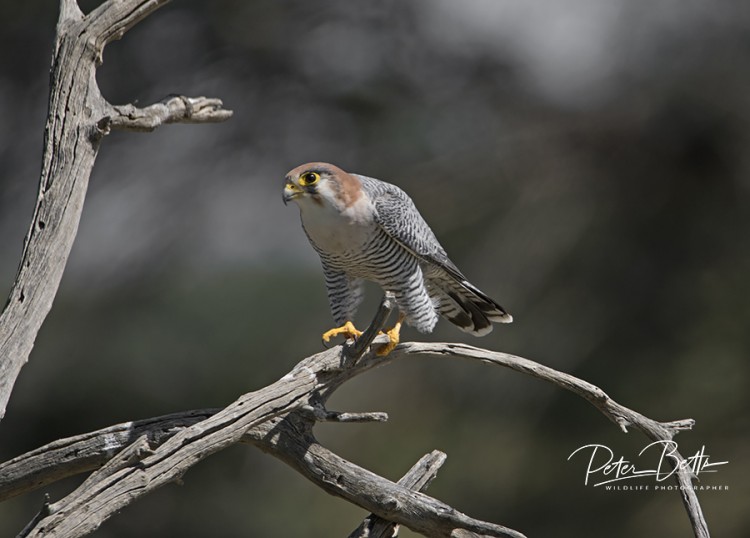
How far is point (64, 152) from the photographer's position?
2.59m

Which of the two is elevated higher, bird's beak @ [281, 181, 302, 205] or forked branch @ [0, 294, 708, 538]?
bird's beak @ [281, 181, 302, 205]

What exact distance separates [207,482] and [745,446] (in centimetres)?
354

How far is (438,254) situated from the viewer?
12.1ft

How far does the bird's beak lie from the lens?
325 centimetres

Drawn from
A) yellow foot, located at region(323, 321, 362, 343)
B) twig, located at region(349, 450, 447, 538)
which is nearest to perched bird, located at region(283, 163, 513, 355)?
yellow foot, located at region(323, 321, 362, 343)

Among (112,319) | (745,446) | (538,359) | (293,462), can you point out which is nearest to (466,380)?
(538,359)

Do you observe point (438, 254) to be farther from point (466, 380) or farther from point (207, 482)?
point (207, 482)

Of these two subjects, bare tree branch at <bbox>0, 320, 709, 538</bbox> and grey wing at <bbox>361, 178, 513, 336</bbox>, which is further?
grey wing at <bbox>361, 178, 513, 336</bbox>

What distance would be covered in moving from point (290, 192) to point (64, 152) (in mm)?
889

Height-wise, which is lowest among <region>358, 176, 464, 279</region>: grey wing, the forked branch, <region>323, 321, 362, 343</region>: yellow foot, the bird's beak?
the forked branch

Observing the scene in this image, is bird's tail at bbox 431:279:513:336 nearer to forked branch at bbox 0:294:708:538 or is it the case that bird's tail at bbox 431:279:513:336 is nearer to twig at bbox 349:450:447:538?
forked branch at bbox 0:294:708:538

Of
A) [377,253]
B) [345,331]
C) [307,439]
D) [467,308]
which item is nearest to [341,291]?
[345,331]

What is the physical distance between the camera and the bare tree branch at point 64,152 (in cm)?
246

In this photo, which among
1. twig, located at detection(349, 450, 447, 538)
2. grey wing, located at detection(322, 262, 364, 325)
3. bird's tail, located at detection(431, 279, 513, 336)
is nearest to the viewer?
twig, located at detection(349, 450, 447, 538)
